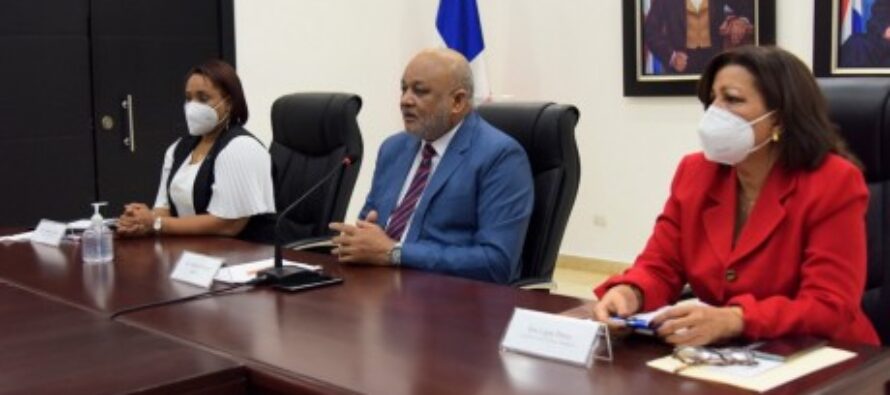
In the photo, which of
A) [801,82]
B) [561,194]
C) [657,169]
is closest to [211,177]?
[561,194]

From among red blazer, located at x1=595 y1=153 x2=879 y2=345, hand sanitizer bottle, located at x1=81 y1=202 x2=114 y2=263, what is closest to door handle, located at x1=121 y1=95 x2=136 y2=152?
hand sanitizer bottle, located at x1=81 y1=202 x2=114 y2=263

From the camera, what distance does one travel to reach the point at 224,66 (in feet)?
10.5

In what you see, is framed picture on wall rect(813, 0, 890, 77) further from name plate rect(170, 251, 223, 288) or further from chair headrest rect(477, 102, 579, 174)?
name plate rect(170, 251, 223, 288)

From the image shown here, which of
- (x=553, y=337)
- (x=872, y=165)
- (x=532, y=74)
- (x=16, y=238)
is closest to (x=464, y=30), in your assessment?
(x=532, y=74)

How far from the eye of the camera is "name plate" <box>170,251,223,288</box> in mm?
2264

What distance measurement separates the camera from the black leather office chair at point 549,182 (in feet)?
8.73

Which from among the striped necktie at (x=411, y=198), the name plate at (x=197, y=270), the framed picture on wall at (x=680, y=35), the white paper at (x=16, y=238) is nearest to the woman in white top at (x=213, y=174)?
the white paper at (x=16, y=238)

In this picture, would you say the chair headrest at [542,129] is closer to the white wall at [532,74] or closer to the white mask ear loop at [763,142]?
the white mask ear loop at [763,142]

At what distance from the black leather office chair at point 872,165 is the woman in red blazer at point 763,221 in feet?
0.78

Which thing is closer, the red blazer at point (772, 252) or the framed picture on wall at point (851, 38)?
the red blazer at point (772, 252)

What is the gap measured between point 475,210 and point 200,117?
1.03 m

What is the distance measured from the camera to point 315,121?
3467 millimetres

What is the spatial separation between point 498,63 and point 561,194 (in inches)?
133

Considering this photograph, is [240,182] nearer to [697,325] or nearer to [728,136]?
[728,136]
